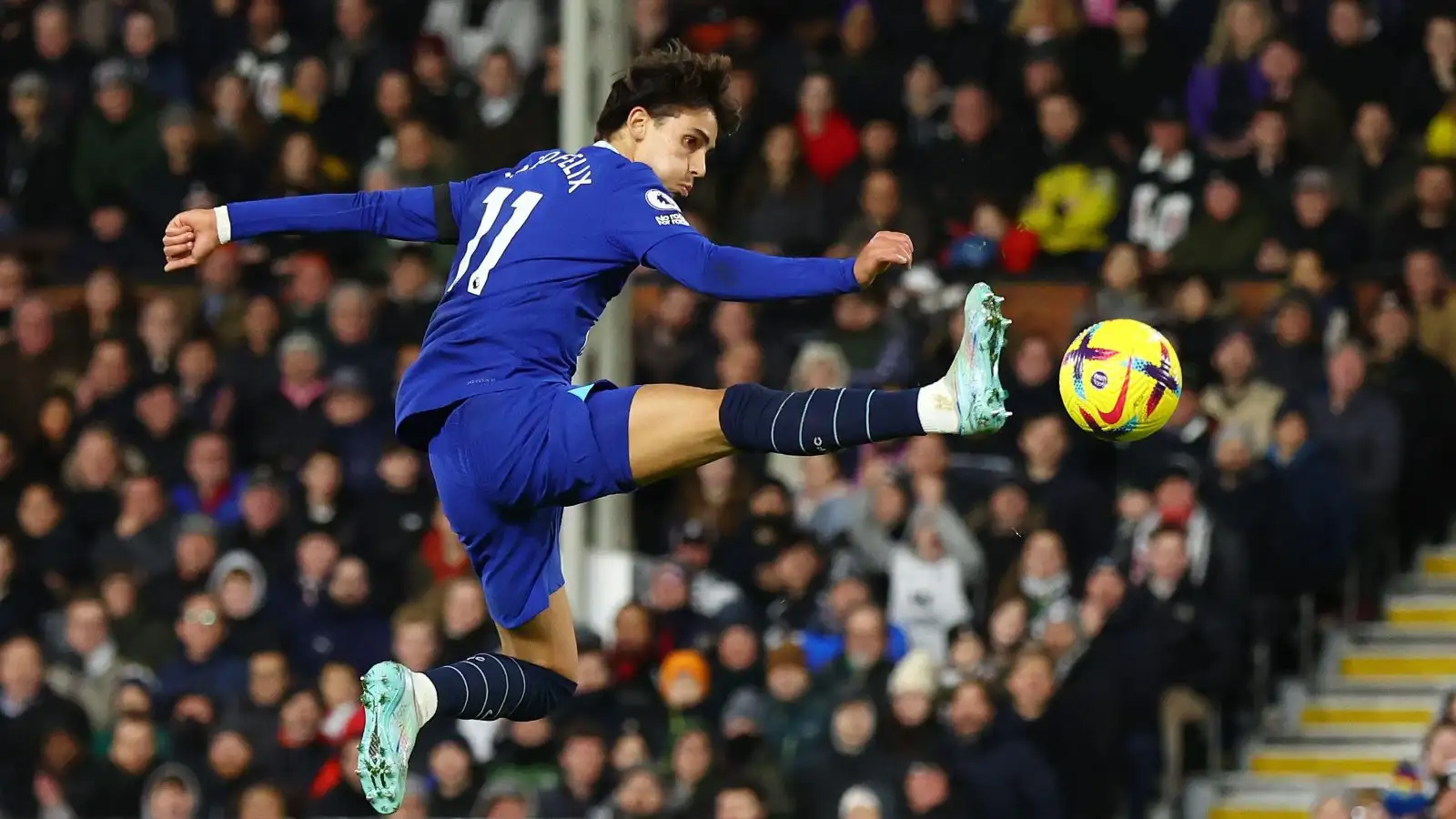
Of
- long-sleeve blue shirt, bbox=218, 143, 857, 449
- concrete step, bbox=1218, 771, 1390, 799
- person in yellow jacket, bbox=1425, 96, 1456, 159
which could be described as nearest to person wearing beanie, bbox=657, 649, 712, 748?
concrete step, bbox=1218, 771, 1390, 799

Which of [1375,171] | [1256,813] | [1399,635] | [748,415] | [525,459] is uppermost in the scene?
[1375,171]

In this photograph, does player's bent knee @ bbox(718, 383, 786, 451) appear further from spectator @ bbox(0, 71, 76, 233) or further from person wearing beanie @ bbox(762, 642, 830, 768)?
spectator @ bbox(0, 71, 76, 233)

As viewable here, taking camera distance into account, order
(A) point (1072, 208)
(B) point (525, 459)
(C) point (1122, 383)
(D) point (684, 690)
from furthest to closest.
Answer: (A) point (1072, 208) < (D) point (684, 690) < (B) point (525, 459) < (C) point (1122, 383)

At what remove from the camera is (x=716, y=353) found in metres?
13.3

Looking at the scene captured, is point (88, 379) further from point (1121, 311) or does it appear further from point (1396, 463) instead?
point (1396, 463)

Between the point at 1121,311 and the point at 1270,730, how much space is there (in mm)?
1881

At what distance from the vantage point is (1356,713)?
12.4m

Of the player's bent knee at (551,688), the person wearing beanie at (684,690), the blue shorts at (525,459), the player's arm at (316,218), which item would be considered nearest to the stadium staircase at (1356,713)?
the person wearing beanie at (684,690)

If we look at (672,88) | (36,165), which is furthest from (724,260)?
(36,165)

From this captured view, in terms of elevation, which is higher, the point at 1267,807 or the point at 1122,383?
the point at 1122,383

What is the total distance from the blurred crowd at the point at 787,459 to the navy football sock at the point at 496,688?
112 inches

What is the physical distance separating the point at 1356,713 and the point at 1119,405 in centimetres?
530

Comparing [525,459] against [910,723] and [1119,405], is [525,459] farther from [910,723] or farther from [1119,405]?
[910,723]

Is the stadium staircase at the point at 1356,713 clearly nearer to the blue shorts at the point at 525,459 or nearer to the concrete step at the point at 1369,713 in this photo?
the concrete step at the point at 1369,713
